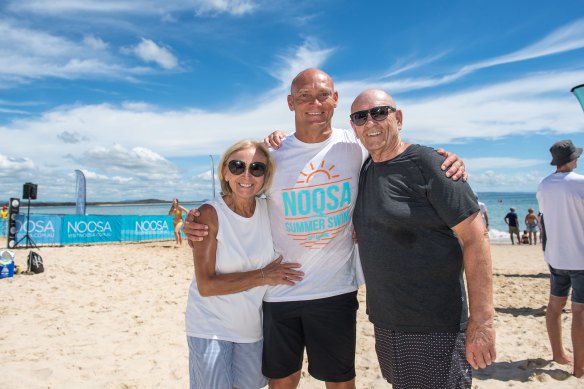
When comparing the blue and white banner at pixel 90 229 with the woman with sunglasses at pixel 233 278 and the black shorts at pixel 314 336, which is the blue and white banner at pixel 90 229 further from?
the black shorts at pixel 314 336

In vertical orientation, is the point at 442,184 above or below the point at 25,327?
above

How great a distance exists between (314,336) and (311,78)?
5.67 feet

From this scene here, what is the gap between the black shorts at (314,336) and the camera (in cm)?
254

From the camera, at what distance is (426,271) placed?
204 centimetres

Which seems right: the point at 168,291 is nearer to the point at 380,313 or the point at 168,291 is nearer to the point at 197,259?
the point at 197,259

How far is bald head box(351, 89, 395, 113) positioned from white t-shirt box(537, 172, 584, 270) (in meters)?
2.59

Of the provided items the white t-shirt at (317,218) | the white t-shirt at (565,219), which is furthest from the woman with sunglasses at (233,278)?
the white t-shirt at (565,219)

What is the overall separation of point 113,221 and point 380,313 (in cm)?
1833

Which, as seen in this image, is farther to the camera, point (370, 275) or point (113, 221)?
point (113, 221)

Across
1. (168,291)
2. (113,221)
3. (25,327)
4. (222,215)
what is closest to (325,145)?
(222,215)

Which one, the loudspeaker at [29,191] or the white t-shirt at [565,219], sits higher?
the loudspeaker at [29,191]

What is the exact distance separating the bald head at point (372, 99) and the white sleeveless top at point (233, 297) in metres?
0.93

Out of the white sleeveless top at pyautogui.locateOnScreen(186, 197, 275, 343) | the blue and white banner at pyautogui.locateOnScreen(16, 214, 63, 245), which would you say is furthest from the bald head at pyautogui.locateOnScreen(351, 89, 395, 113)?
the blue and white banner at pyautogui.locateOnScreen(16, 214, 63, 245)

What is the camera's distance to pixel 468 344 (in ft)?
6.43
